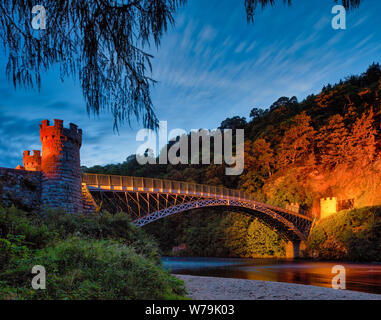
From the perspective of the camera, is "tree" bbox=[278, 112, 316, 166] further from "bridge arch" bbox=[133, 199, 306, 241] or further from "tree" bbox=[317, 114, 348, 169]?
"bridge arch" bbox=[133, 199, 306, 241]

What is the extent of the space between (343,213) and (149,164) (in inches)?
1929

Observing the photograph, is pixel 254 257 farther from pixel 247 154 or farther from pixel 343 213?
pixel 247 154

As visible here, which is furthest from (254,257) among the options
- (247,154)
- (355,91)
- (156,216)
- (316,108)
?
(355,91)

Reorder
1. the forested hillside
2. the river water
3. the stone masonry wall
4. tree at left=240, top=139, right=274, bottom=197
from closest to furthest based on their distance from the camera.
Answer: the river water
the stone masonry wall
the forested hillside
tree at left=240, top=139, right=274, bottom=197

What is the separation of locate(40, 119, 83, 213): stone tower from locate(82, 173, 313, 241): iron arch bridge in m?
1.91

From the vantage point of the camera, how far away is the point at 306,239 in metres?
41.8

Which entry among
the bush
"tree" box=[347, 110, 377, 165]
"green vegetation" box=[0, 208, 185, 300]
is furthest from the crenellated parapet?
"tree" box=[347, 110, 377, 165]

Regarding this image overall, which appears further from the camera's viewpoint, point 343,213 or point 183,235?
point 183,235

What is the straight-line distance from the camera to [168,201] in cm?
3181

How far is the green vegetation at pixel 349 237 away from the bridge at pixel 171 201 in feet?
13.8

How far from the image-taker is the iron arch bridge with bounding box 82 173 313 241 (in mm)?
24033

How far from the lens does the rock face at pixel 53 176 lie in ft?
52.9
